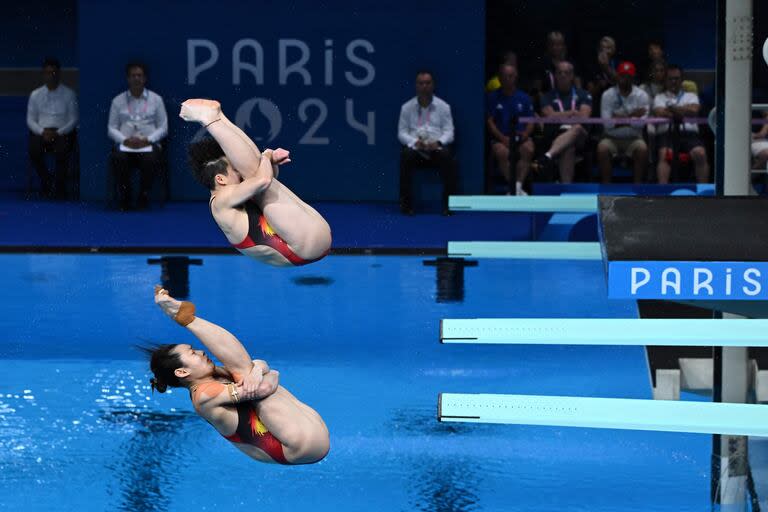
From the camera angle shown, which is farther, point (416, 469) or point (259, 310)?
point (259, 310)

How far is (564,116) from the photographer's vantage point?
14.4 m

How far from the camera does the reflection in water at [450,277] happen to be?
11499 millimetres

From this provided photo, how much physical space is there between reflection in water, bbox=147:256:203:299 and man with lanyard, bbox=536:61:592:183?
4.27m

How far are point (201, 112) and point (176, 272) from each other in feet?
27.6

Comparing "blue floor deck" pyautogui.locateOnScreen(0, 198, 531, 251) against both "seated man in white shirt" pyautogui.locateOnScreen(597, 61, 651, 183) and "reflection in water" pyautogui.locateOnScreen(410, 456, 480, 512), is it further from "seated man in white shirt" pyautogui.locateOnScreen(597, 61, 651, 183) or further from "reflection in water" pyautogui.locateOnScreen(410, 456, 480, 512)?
"reflection in water" pyautogui.locateOnScreen(410, 456, 480, 512)

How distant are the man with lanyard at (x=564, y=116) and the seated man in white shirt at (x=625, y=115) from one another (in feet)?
0.76

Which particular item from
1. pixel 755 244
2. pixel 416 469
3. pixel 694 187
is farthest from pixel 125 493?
pixel 694 187

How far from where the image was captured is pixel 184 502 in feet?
23.9

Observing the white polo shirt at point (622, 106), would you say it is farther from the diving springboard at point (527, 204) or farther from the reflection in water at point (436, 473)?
the diving springboard at point (527, 204)

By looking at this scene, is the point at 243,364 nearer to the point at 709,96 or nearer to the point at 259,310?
the point at 259,310

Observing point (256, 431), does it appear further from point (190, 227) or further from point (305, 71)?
point (305, 71)

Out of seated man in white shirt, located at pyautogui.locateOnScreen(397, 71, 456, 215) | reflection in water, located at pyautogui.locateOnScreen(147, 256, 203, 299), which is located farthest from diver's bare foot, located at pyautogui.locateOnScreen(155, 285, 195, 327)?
seated man in white shirt, located at pyautogui.locateOnScreen(397, 71, 456, 215)

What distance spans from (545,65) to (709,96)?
313 centimetres

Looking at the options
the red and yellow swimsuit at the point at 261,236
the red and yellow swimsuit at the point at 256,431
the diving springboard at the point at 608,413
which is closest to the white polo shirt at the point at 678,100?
the diving springboard at the point at 608,413
